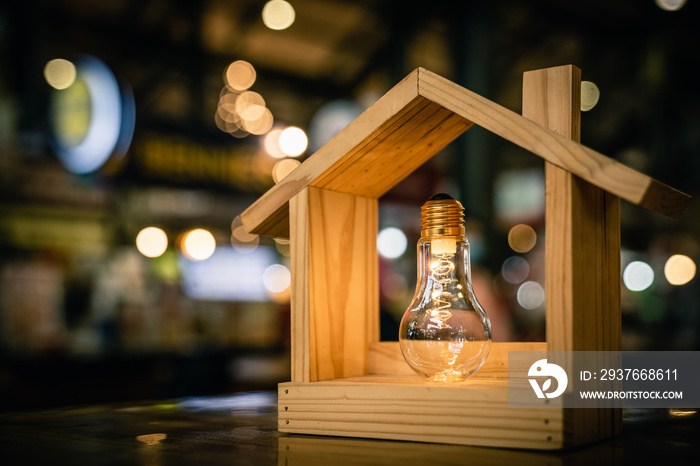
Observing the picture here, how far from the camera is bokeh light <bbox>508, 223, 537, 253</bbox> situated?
13873 millimetres

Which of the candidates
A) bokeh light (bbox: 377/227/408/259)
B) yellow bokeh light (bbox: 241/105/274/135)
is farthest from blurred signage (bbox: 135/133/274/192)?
bokeh light (bbox: 377/227/408/259)

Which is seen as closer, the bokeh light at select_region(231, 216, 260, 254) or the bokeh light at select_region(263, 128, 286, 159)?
the bokeh light at select_region(263, 128, 286, 159)

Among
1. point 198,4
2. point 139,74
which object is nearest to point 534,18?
point 198,4

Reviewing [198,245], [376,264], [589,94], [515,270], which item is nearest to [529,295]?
[515,270]

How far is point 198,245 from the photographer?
672 centimetres

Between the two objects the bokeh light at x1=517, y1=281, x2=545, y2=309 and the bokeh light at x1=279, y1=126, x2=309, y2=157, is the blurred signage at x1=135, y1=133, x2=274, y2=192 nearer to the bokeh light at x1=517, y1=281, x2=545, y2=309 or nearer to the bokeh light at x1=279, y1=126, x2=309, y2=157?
the bokeh light at x1=279, y1=126, x2=309, y2=157

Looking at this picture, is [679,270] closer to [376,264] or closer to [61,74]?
[61,74]

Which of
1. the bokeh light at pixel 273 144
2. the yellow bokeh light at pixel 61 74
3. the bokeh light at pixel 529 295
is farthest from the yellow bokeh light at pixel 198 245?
the bokeh light at pixel 529 295

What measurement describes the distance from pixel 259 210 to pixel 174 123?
416 cm

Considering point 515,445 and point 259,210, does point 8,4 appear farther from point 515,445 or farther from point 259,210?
point 515,445

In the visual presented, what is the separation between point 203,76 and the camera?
6.44m

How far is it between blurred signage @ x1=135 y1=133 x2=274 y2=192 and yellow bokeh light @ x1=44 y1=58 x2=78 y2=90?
78 cm

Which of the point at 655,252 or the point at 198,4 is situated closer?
Answer: the point at 198,4

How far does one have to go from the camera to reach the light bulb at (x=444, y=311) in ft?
3.30
